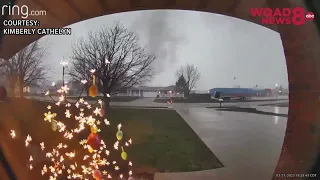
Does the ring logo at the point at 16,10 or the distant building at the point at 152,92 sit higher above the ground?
the ring logo at the point at 16,10

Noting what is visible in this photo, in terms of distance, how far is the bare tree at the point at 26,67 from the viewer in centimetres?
129

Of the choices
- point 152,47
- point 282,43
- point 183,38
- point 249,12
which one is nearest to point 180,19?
point 183,38

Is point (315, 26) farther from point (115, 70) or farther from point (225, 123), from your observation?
point (115, 70)

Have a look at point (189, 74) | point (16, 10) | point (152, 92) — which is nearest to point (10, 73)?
point (16, 10)

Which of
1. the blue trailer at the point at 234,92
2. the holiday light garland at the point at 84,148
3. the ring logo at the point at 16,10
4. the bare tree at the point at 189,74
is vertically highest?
the ring logo at the point at 16,10

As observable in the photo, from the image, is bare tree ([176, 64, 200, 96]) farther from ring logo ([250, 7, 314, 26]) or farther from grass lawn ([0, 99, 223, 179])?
ring logo ([250, 7, 314, 26])

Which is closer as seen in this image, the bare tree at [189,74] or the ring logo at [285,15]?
the ring logo at [285,15]

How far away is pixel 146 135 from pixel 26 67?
0.68 meters

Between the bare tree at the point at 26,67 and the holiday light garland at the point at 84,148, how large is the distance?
101 mm

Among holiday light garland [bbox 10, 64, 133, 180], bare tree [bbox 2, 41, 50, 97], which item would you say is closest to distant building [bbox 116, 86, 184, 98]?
holiday light garland [bbox 10, 64, 133, 180]

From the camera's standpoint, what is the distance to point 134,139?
136 centimetres

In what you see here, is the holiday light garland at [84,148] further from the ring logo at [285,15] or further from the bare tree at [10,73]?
the ring logo at [285,15]

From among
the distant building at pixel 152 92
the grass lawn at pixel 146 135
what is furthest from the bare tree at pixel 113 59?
the grass lawn at pixel 146 135

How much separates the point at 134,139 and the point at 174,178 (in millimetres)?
287
